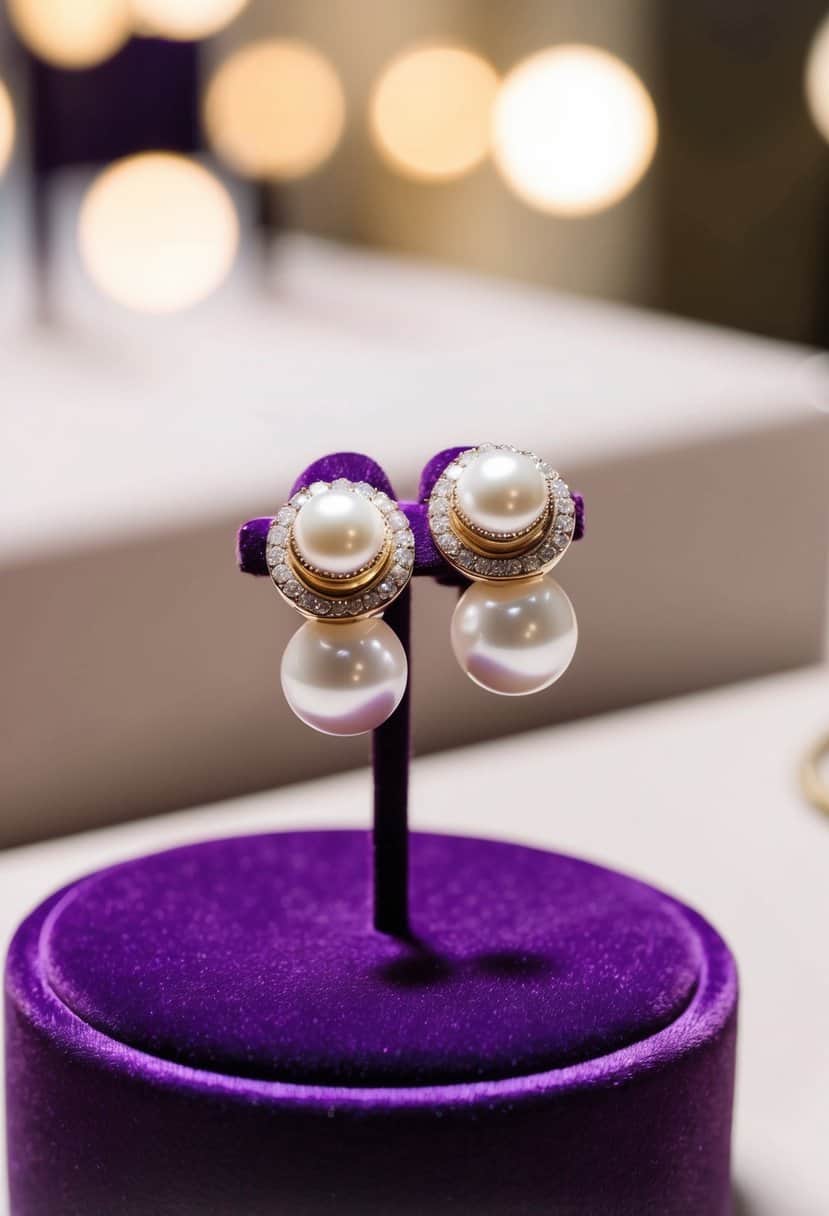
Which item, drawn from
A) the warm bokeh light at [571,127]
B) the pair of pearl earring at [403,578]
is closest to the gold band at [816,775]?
the pair of pearl earring at [403,578]

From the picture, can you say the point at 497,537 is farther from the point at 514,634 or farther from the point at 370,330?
the point at 370,330

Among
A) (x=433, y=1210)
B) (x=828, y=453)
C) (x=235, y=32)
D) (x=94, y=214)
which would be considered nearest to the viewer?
(x=433, y=1210)

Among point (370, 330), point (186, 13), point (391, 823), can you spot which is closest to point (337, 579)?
point (391, 823)

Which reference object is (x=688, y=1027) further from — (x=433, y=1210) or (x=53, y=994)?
(x=53, y=994)

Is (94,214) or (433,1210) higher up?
A: (94,214)

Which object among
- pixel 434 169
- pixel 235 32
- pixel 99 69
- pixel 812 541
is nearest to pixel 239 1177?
pixel 812 541

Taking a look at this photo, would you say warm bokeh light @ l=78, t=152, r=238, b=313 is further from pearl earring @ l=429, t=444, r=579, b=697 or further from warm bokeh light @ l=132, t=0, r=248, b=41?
pearl earring @ l=429, t=444, r=579, b=697

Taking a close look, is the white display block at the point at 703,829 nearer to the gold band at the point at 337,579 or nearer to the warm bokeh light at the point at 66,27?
the gold band at the point at 337,579
